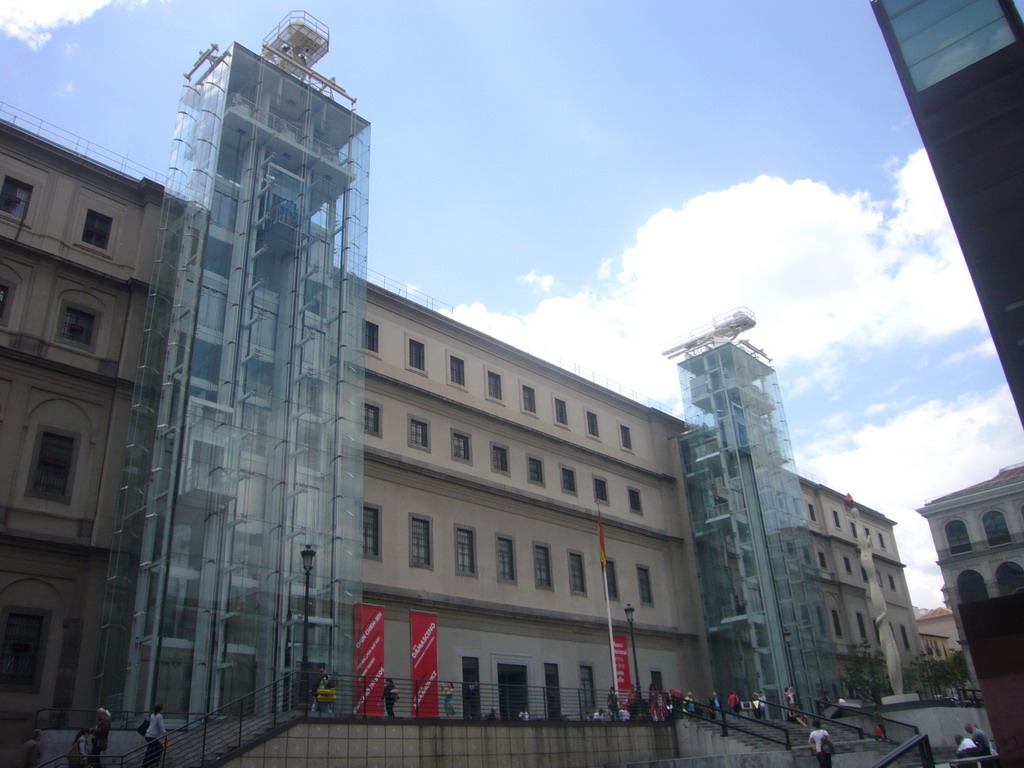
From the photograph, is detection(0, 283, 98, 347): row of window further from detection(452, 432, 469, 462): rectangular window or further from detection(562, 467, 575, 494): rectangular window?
detection(562, 467, 575, 494): rectangular window

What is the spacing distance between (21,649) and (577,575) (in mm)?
23083

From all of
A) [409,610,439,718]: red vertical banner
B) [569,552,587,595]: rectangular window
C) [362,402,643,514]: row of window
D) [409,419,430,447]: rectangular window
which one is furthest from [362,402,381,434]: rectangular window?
[569,552,587,595]: rectangular window

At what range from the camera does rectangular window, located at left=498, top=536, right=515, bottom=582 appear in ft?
122

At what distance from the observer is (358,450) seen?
3117cm

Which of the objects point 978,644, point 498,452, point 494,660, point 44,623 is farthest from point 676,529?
point 978,644

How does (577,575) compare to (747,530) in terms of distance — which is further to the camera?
(747,530)

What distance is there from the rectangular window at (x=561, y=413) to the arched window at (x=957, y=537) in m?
27.2

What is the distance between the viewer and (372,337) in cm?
3572

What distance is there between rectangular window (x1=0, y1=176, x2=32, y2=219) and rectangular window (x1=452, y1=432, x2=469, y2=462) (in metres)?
17.6

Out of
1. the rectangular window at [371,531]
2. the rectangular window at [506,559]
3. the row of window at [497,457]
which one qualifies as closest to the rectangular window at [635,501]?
the row of window at [497,457]

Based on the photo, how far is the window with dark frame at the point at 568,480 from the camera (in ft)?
137

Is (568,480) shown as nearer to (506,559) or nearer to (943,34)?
(506,559)

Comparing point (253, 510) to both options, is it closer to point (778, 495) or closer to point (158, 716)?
point (158, 716)

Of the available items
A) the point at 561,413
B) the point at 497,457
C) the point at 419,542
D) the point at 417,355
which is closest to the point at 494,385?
the point at 497,457
